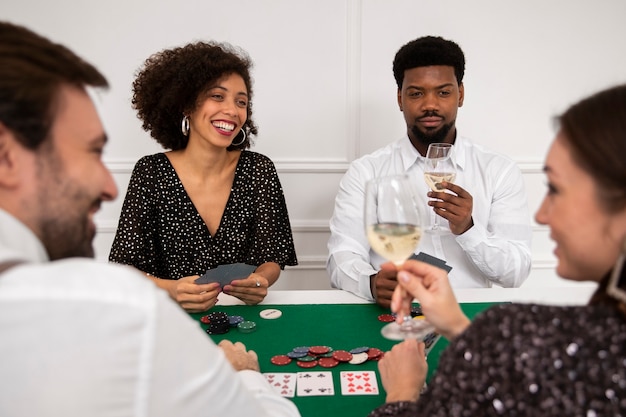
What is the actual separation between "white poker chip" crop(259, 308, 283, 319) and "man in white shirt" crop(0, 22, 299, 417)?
2.47ft

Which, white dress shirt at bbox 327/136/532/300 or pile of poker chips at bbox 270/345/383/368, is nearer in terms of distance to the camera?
pile of poker chips at bbox 270/345/383/368

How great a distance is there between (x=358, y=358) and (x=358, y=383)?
0.39ft

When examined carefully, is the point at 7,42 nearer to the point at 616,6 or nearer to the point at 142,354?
the point at 142,354

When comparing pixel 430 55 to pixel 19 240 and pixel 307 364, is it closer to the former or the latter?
pixel 307 364

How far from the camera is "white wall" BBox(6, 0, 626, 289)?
3.57 m

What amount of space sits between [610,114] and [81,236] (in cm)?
99

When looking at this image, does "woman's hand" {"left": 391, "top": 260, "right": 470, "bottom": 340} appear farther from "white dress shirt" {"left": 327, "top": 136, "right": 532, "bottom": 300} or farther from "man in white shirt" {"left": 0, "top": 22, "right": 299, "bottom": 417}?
"white dress shirt" {"left": 327, "top": 136, "right": 532, "bottom": 300}

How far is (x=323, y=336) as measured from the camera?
5.59 feet

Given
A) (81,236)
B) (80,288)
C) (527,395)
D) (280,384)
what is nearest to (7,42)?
(81,236)

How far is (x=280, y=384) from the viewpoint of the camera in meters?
1.42

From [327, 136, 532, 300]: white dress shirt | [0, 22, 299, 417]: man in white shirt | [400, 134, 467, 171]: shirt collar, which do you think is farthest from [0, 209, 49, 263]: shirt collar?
[400, 134, 467, 171]: shirt collar

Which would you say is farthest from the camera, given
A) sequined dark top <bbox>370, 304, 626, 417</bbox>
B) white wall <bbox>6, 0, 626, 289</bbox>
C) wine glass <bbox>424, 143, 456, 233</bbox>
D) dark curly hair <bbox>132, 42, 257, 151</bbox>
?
white wall <bbox>6, 0, 626, 289</bbox>

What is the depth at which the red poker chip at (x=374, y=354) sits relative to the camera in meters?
1.54

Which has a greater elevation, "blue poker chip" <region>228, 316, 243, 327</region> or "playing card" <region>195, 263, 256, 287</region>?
"playing card" <region>195, 263, 256, 287</region>
